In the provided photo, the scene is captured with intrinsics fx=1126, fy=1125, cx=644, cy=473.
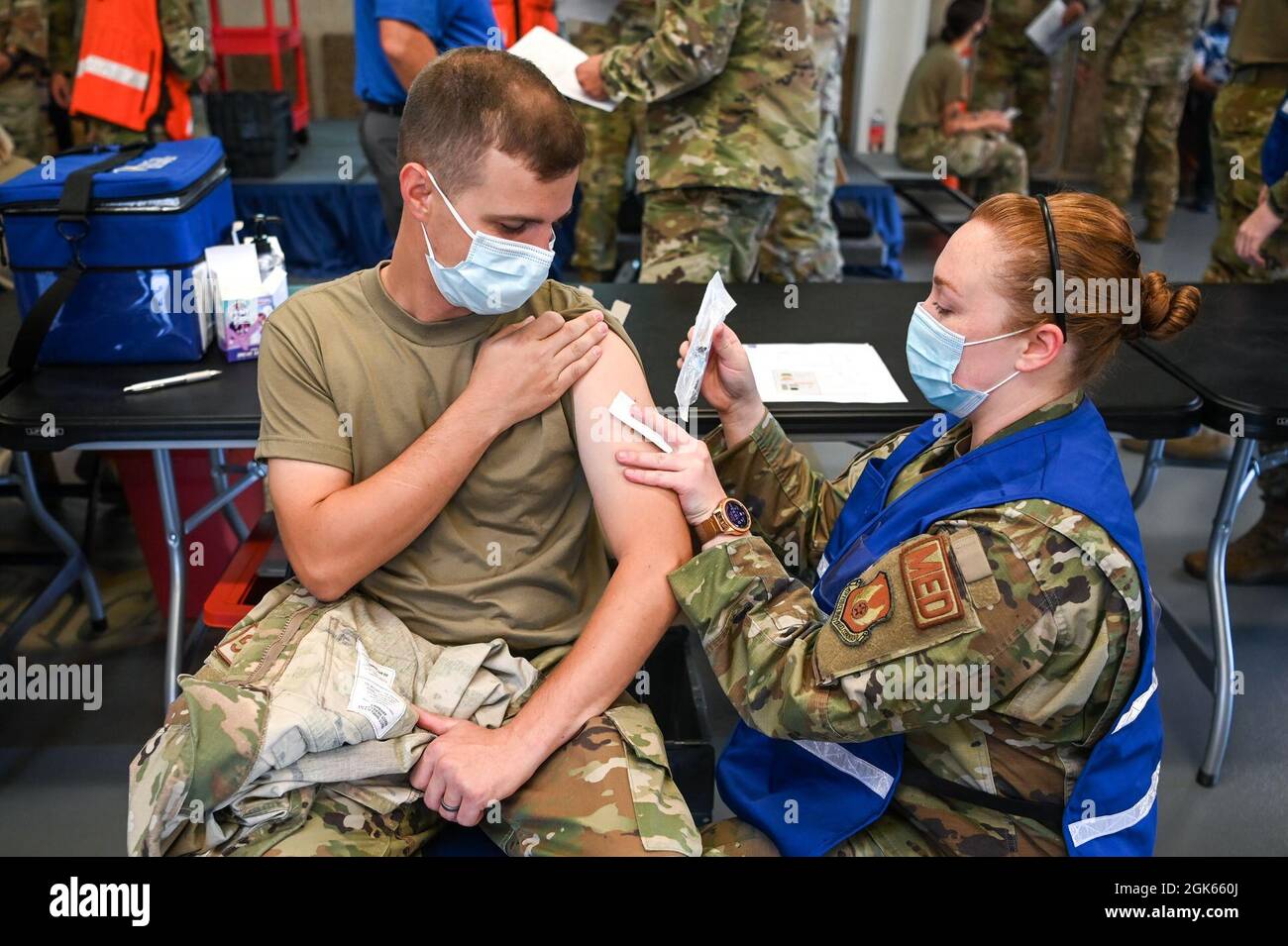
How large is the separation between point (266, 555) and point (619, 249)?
127 inches

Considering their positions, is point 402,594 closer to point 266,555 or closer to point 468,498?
point 468,498

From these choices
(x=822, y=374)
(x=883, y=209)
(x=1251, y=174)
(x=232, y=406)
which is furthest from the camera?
(x=883, y=209)

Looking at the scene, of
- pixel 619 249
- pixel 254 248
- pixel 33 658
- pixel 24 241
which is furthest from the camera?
pixel 619 249

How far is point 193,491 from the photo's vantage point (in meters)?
2.74

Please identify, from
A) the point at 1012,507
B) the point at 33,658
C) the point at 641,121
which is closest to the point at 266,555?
the point at 33,658

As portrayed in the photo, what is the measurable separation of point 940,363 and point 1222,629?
1336 millimetres

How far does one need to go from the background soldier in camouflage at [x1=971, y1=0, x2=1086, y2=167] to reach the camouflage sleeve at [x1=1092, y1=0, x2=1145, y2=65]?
0.32 meters

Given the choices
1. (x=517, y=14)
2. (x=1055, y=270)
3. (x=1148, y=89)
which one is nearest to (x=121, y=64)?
(x=517, y=14)

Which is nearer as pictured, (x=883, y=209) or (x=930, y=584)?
(x=930, y=584)

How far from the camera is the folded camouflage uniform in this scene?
4.13 feet

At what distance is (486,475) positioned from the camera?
4.98ft

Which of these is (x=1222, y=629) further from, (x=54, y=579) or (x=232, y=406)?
(x=54, y=579)

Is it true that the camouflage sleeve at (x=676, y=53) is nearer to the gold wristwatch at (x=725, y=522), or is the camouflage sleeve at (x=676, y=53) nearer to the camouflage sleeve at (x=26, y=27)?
the gold wristwatch at (x=725, y=522)

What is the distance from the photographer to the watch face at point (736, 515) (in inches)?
57.7
